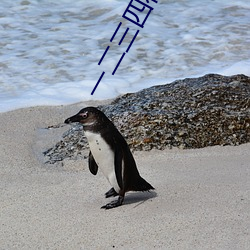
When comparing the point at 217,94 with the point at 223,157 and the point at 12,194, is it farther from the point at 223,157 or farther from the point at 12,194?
the point at 12,194

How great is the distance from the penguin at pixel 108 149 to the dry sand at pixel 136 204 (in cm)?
18

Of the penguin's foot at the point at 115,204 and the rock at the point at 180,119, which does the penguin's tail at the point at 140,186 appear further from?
the rock at the point at 180,119

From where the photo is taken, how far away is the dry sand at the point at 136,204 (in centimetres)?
336

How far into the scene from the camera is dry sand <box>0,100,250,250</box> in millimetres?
3357

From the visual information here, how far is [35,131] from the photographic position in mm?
5465

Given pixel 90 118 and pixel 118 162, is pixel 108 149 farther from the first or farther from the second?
pixel 90 118

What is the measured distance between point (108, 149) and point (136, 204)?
41cm

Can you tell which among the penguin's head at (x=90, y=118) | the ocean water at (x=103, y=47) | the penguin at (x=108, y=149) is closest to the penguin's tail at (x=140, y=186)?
the penguin at (x=108, y=149)

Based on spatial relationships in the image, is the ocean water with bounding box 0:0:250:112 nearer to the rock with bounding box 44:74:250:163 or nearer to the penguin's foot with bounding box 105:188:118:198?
the rock with bounding box 44:74:250:163

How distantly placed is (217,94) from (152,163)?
101cm

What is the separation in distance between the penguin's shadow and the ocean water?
2575 millimetres

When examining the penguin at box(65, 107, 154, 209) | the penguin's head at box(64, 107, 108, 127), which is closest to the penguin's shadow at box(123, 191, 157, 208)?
the penguin at box(65, 107, 154, 209)

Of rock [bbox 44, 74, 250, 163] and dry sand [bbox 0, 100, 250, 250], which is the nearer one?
dry sand [bbox 0, 100, 250, 250]

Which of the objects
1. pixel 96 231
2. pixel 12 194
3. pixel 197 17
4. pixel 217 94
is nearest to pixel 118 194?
pixel 96 231
